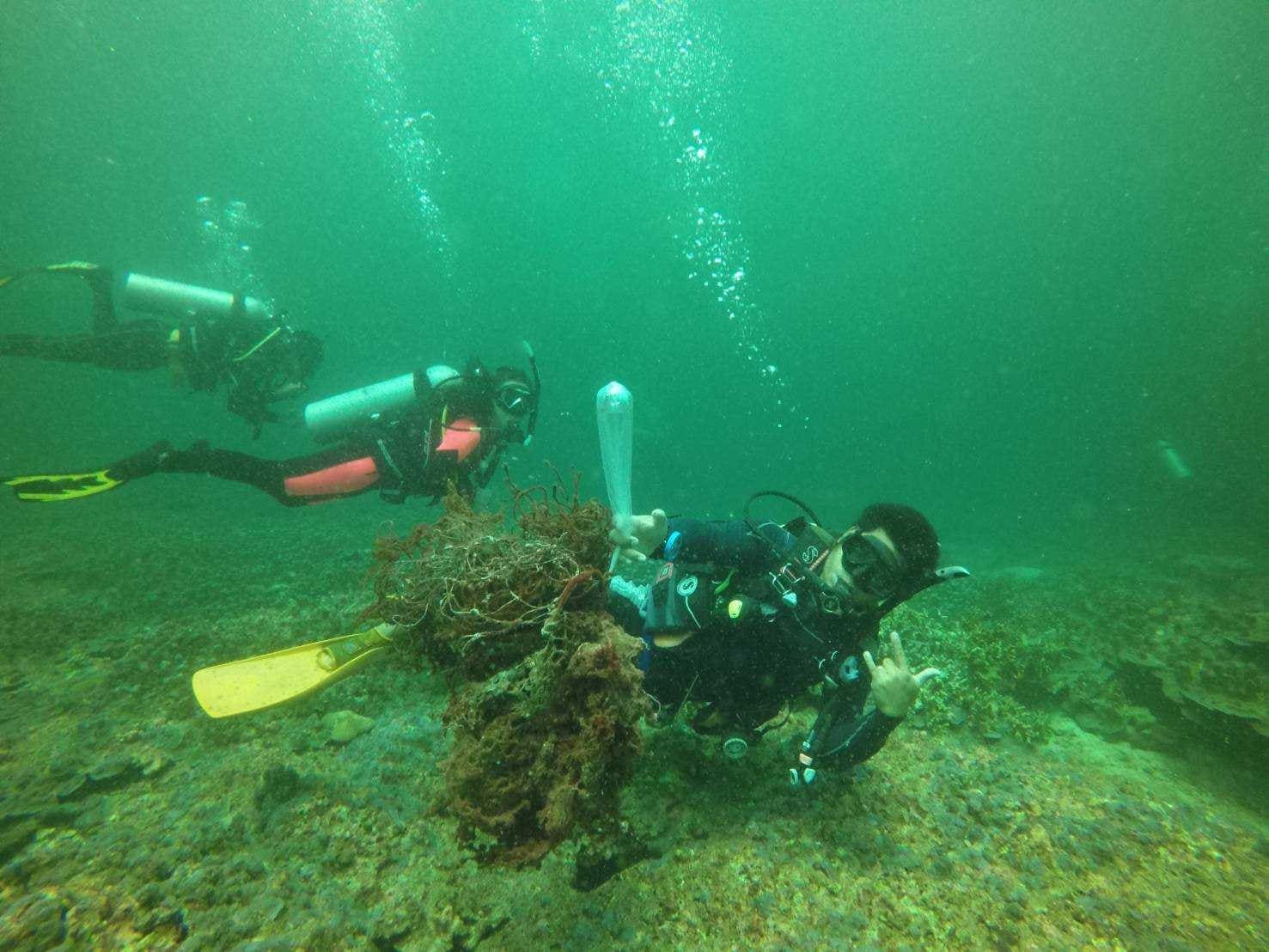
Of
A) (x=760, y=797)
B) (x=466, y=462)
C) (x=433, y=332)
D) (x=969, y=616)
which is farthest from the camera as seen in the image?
(x=433, y=332)

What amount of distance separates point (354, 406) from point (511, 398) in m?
3.18

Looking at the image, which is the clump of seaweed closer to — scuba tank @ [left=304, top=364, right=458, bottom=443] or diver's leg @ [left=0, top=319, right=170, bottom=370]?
scuba tank @ [left=304, top=364, right=458, bottom=443]

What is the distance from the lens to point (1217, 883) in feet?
10.0

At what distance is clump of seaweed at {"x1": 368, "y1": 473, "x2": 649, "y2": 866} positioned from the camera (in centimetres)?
226

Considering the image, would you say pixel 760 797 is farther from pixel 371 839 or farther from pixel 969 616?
pixel 969 616

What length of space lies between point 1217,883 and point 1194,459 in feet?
167

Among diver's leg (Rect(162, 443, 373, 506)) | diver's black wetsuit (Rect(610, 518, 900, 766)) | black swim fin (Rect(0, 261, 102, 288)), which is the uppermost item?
black swim fin (Rect(0, 261, 102, 288))

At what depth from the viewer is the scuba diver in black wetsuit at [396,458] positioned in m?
6.27

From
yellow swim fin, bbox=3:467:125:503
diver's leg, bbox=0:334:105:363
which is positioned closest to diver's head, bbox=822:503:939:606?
yellow swim fin, bbox=3:467:125:503

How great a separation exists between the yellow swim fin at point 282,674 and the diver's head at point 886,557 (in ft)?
9.74

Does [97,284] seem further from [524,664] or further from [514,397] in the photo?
[524,664]

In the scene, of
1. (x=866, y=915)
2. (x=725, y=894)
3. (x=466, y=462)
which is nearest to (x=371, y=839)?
(x=725, y=894)

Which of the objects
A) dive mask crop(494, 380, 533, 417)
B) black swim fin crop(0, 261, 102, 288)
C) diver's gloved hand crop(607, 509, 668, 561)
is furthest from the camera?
black swim fin crop(0, 261, 102, 288)

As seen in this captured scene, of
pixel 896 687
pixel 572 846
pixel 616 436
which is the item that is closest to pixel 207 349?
pixel 616 436
